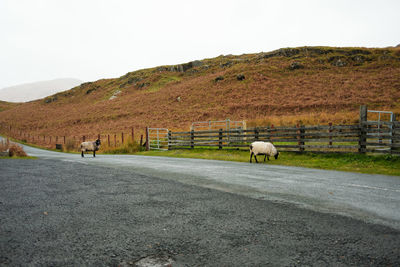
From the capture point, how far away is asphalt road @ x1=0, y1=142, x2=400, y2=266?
299 centimetres

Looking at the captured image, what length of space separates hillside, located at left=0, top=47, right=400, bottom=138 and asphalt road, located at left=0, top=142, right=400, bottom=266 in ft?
71.7

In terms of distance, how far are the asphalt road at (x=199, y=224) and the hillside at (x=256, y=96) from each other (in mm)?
21863

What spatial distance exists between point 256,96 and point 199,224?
42.2 metres

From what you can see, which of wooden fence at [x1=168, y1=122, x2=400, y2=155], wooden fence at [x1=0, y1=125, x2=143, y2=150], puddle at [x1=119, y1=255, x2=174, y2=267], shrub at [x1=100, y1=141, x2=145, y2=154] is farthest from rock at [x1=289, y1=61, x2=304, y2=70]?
puddle at [x1=119, y1=255, x2=174, y2=267]

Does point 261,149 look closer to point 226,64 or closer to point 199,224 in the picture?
point 199,224

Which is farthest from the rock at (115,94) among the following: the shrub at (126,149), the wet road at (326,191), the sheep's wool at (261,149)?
the wet road at (326,191)

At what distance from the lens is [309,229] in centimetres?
383

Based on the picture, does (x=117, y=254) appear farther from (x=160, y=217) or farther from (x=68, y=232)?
(x=160, y=217)

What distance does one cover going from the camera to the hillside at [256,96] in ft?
118

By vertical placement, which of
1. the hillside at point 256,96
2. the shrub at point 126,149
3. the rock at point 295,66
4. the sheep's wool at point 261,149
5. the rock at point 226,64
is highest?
the rock at point 226,64

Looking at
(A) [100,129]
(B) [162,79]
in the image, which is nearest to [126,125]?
(A) [100,129]

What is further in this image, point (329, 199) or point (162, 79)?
point (162, 79)

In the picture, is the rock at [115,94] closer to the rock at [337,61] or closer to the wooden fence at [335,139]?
the wooden fence at [335,139]

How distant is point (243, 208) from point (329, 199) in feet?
6.58
